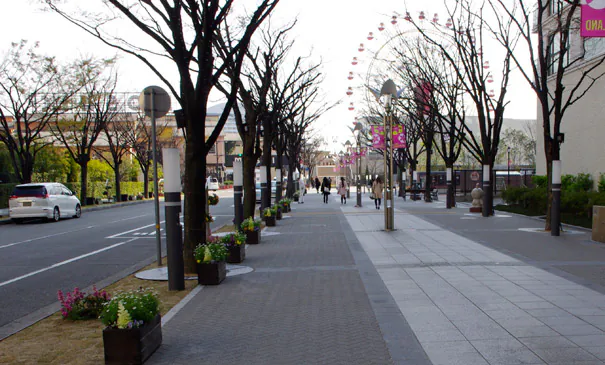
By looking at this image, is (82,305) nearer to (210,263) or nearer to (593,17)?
(210,263)

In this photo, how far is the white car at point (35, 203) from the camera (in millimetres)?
22828

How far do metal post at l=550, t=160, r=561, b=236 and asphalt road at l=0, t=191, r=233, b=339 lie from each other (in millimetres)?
10095

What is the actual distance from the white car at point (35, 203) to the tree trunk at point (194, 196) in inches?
642

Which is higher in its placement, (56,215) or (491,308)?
(56,215)

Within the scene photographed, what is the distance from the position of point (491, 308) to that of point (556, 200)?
903cm

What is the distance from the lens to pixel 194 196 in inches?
364

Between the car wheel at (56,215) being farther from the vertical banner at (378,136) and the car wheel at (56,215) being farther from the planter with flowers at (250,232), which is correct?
the vertical banner at (378,136)

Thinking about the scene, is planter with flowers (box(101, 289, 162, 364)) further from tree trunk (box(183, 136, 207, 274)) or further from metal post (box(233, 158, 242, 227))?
metal post (box(233, 158, 242, 227))

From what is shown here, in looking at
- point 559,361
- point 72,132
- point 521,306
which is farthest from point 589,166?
point 72,132

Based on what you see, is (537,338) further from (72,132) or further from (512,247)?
(72,132)

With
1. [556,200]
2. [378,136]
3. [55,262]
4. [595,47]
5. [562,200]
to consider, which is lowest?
[55,262]

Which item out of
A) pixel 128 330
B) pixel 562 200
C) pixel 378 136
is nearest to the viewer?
pixel 128 330

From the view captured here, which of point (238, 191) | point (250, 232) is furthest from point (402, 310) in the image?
point (238, 191)

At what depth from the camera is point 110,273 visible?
1023 centimetres
